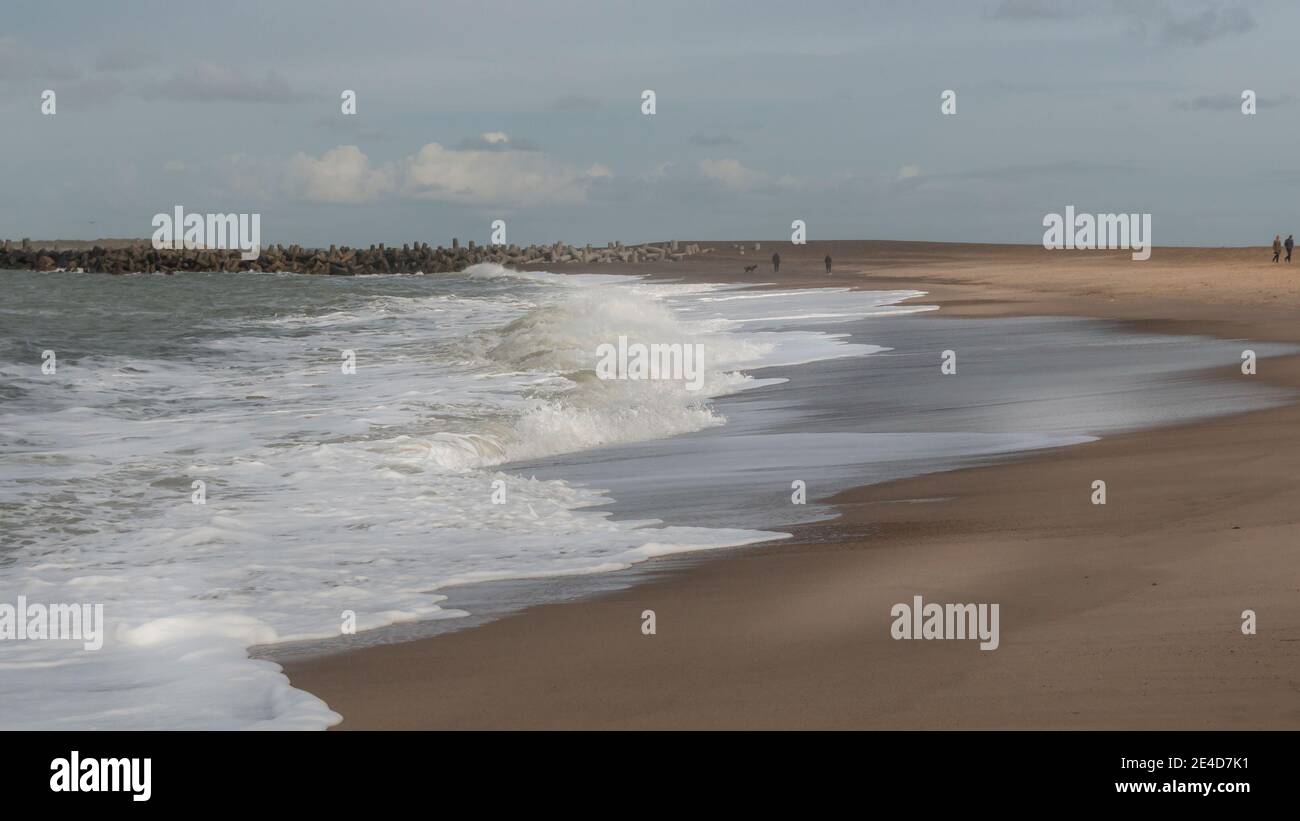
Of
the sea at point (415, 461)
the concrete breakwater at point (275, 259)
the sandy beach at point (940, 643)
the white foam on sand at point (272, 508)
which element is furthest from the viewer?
the concrete breakwater at point (275, 259)

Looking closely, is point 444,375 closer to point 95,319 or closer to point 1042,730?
point 1042,730

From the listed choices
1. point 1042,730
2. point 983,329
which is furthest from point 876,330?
point 1042,730

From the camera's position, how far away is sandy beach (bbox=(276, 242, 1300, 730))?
5.02m

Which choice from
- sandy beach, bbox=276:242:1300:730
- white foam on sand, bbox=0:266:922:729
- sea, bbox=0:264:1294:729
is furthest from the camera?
sea, bbox=0:264:1294:729

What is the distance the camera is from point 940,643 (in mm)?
5773

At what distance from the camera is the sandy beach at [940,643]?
5023mm

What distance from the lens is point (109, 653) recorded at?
6.45 m

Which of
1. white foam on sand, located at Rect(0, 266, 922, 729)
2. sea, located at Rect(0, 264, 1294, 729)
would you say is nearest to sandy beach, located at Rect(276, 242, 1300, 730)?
sea, located at Rect(0, 264, 1294, 729)

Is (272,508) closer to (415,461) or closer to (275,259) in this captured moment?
(415,461)

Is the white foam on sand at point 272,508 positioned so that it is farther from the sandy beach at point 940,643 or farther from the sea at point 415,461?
the sandy beach at point 940,643

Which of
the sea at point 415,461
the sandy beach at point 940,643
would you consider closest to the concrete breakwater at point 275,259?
the sea at point 415,461

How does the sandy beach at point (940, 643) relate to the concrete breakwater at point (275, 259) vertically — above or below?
below

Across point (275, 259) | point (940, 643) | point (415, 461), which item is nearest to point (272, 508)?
point (415, 461)

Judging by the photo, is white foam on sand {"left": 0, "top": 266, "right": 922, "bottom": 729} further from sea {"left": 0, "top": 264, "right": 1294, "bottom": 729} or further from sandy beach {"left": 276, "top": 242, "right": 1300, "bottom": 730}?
sandy beach {"left": 276, "top": 242, "right": 1300, "bottom": 730}
